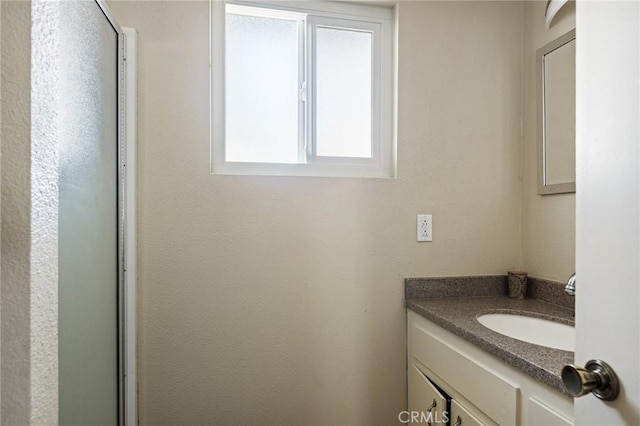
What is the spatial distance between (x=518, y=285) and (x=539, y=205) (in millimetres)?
347

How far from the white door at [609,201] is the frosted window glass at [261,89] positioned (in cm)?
108

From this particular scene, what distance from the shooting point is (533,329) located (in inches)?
52.9

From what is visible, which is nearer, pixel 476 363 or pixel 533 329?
pixel 476 363

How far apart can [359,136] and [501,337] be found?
95 cm

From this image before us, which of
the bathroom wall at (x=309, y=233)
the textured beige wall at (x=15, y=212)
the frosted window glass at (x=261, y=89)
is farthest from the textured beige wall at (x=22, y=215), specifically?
the frosted window glass at (x=261, y=89)

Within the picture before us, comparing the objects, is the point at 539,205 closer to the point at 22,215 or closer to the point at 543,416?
the point at 543,416

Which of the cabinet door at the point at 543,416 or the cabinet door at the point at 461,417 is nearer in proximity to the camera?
the cabinet door at the point at 543,416

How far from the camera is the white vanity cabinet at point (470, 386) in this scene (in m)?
0.88

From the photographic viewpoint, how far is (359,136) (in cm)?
162

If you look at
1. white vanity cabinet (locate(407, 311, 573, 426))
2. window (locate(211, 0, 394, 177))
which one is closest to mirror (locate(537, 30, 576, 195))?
window (locate(211, 0, 394, 177))

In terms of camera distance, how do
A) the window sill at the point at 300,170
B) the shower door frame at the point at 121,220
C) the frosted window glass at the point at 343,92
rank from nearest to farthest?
the shower door frame at the point at 121,220 → the window sill at the point at 300,170 → the frosted window glass at the point at 343,92

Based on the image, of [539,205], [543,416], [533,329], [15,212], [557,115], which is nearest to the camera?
[15,212]

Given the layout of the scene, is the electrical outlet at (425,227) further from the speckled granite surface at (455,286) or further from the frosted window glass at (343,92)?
the frosted window glass at (343,92)

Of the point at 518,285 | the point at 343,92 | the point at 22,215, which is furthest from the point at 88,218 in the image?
the point at 518,285
